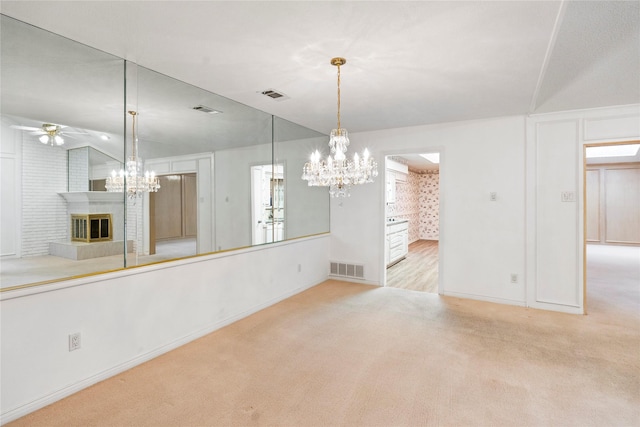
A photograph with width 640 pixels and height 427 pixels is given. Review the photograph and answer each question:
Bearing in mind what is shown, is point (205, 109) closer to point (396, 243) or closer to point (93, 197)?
point (93, 197)

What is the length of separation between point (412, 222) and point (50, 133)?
9.42 metres

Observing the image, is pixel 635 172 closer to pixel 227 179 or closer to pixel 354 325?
pixel 354 325

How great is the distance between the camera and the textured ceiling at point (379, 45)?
1.91 meters

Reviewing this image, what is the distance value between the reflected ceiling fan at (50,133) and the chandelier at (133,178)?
1.32 feet

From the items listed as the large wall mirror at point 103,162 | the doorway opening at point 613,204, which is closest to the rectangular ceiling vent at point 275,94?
the large wall mirror at point 103,162

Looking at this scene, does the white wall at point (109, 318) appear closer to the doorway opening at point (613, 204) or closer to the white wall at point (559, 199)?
the white wall at point (559, 199)

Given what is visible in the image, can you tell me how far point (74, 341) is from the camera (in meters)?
2.29

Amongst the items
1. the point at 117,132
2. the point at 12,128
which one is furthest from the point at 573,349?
the point at 12,128

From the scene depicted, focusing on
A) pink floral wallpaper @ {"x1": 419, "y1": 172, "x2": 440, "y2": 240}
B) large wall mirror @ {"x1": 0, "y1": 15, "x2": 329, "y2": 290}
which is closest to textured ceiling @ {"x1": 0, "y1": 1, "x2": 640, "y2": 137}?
large wall mirror @ {"x1": 0, "y1": 15, "x2": 329, "y2": 290}

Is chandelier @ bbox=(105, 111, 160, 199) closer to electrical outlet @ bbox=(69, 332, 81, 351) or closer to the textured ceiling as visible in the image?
the textured ceiling

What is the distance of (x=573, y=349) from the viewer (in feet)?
9.72

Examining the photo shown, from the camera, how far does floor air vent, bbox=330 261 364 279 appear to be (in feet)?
17.4

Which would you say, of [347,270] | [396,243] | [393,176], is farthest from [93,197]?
[393,176]

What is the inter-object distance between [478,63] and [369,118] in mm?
1803
